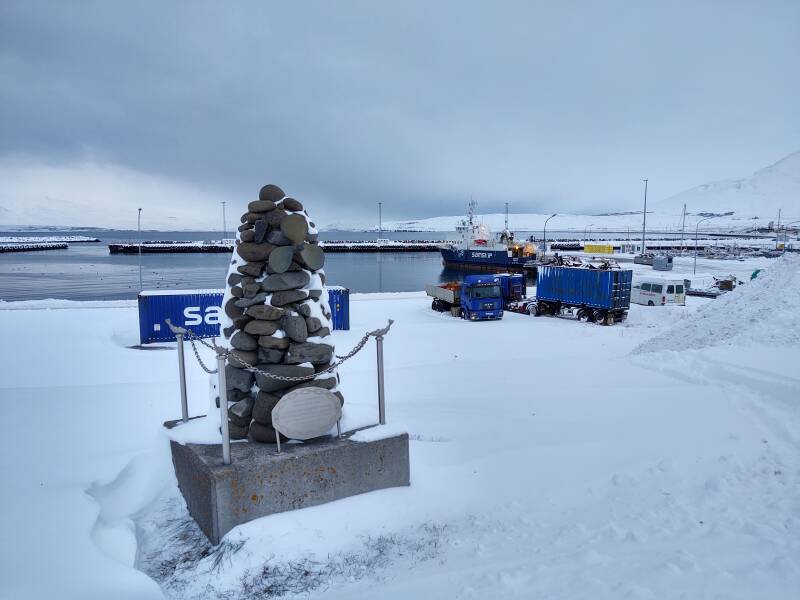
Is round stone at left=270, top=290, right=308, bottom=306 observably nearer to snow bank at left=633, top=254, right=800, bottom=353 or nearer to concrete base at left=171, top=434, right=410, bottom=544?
concrete base at left=171, top=434, right=410, bottom=544

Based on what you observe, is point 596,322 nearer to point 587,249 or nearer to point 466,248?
point 466,248

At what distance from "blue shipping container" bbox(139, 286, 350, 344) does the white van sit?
71.7 ft

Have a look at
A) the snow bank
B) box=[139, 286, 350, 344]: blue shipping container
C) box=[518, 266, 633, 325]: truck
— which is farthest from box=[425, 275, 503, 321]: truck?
the snow bank

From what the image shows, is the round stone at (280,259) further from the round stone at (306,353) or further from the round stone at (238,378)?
the round stone at (238,378)

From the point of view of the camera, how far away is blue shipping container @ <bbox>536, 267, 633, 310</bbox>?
27.1 meters

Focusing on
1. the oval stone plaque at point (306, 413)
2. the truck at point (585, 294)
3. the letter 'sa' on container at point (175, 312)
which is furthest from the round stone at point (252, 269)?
the truck at point (585, 294)

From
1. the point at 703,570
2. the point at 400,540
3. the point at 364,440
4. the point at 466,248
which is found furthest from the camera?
the point at 466,248

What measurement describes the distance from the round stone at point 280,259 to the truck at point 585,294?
23.2 meters

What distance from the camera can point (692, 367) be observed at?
13.0m

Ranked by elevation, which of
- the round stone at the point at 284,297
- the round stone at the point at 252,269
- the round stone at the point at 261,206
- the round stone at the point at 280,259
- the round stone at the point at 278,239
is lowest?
the round stone at the point at 284,297

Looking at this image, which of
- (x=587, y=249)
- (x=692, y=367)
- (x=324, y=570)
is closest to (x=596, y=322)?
(x=692, y=367)

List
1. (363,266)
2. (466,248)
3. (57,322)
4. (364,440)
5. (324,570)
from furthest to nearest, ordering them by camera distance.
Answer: (363,266) → (466,248) → (57,322) → (364,440) → (324,570)

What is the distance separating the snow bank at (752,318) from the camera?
1429 centimetres

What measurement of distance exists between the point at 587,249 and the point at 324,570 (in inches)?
4309
